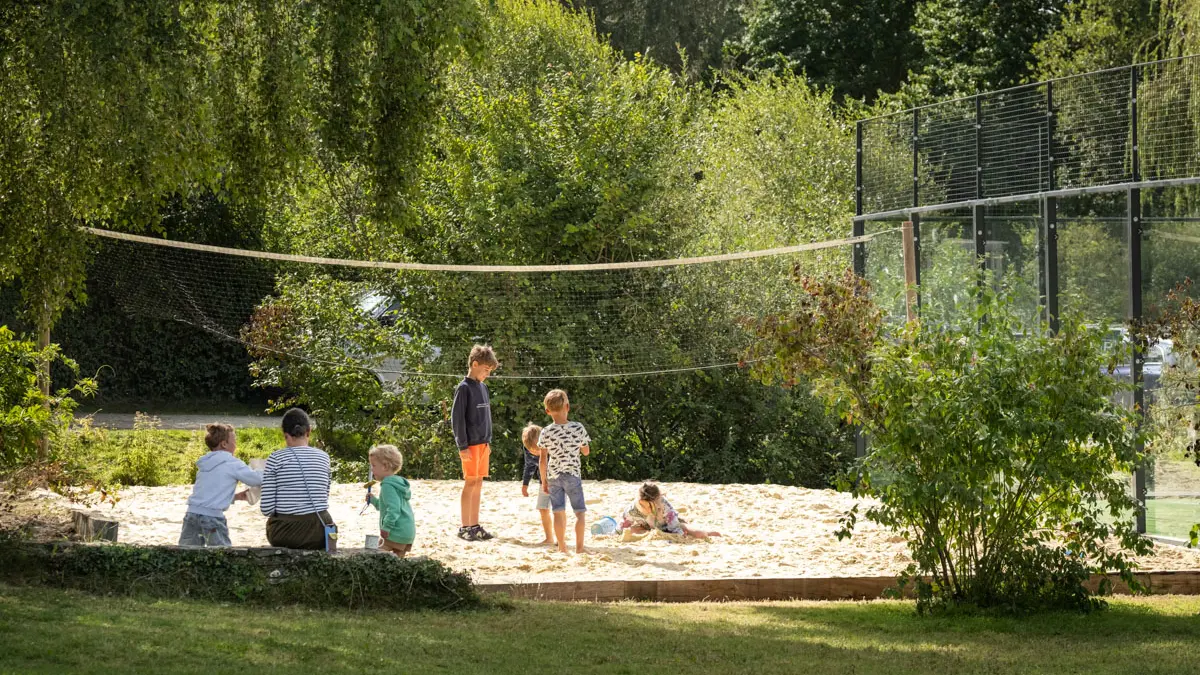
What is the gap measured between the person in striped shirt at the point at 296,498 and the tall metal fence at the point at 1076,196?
4.83 m

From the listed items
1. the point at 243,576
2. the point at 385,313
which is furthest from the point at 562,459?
the point at 385,313

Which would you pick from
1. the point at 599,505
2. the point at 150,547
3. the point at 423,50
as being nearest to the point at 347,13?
the point at 423,50

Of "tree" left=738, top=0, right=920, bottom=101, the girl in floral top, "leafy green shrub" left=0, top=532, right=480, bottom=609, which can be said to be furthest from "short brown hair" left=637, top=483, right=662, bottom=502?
"tree" left=738, top=0, right=920, bottom=101

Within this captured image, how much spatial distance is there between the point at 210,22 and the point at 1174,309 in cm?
725

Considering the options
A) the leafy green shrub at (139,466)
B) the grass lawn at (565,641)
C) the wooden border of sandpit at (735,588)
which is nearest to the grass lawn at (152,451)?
the leafy green shrub at (139,466)

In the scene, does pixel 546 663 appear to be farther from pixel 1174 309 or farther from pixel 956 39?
pixel 956 39

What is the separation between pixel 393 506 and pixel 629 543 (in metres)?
2.49

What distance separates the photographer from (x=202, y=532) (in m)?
8.48

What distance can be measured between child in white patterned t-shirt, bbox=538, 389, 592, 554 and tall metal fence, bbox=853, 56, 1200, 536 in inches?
109

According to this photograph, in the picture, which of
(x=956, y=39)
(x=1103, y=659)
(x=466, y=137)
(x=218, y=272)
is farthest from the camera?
(x=956, y=39)

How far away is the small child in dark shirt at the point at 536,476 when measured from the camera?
34.2 feet

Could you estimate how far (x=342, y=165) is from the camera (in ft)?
28.3

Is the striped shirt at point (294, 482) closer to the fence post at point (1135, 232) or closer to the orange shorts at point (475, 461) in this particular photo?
the orange shorts at point (475, 461)

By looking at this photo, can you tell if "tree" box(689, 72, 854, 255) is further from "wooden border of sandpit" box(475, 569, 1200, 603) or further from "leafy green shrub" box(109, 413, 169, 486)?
"wooden border of sandpit" box(475, 569, 1200, 603)
